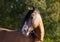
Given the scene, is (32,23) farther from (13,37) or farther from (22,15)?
(22,15)

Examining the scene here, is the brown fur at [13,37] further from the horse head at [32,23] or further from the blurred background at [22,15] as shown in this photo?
the blurred background at [22,15]

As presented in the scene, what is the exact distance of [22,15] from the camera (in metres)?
9.51

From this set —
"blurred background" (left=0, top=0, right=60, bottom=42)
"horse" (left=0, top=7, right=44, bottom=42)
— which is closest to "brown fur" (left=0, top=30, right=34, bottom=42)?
"horse" (left=0, top=7, right=44, bottom=42)

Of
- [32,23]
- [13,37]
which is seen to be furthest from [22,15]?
[32,23]

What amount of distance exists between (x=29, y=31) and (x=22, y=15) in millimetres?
4467

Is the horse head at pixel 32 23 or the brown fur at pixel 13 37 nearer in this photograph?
the horse head at pixel 32 23

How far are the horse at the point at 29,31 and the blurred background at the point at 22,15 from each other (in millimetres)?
3996

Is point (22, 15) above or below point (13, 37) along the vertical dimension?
below

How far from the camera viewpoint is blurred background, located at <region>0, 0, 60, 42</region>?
959 centimetres

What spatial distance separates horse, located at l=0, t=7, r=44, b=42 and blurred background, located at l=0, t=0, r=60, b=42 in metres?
4.00

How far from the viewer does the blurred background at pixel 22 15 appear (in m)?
9.59

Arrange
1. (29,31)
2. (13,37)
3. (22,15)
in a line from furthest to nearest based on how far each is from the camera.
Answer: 1. (22,15)
2. (13,37)
3. (29,31)

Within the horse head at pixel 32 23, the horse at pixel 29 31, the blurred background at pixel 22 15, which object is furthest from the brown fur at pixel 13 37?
the blurred background at pixel 22 15

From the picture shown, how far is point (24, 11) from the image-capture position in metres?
9.58
